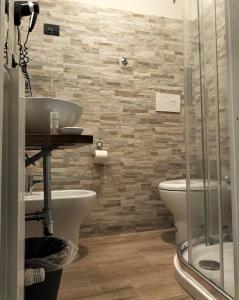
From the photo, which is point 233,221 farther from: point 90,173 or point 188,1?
point 90,173

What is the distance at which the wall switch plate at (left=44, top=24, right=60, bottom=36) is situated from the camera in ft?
7.64

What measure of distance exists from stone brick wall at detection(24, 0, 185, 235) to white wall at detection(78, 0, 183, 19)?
0.06 metres

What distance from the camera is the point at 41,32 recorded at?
231 centimetres

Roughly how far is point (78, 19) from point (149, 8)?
2.58 ft

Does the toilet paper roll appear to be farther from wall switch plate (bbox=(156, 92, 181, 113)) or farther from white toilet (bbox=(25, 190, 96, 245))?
wall switch plate (bbox=(156, 92, 181, 113))

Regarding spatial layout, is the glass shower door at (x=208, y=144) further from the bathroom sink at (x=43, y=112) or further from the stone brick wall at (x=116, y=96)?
the stone brick wall at (x=116, y=96)

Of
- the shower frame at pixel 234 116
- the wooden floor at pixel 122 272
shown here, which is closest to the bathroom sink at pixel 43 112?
the shower frame at pixel 234 116

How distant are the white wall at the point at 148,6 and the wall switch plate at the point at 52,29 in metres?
0.39

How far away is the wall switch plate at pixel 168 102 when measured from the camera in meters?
2.66

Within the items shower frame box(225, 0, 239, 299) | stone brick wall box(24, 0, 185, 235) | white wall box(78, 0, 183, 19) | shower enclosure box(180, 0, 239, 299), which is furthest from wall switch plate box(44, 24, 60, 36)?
shower frame box(225, 0, 239, 299)

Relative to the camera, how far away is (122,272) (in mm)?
1615

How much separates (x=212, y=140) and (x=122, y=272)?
1030mm

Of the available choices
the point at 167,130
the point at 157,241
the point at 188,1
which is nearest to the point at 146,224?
the point at 157,241

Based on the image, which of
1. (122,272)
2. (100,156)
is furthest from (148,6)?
(122,272)
